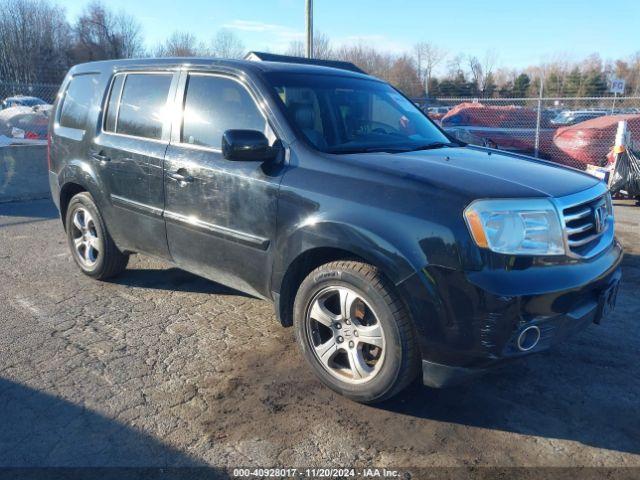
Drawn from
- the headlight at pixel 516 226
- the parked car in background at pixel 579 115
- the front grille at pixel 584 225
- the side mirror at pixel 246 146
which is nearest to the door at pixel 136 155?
the side mirror at pixel 246 146

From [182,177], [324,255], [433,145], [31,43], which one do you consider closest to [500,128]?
[433,145]

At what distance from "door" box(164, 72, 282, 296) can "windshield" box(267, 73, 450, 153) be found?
0.26 metres

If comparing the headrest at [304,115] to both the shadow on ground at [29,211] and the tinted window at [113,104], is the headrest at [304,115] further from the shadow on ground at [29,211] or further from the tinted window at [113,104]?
the shadow on ground at [29,211]

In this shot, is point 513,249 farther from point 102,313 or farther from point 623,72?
point 623,72

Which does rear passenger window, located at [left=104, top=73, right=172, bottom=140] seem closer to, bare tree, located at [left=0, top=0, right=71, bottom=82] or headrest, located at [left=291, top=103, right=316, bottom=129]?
headrest, located at [left=291, top=103, right=316, bottom=129]

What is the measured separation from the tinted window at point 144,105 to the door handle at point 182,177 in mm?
418

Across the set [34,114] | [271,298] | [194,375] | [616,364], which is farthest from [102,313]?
[34,114]

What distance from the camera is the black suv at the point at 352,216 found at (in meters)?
2.71

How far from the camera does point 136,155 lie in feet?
14.1

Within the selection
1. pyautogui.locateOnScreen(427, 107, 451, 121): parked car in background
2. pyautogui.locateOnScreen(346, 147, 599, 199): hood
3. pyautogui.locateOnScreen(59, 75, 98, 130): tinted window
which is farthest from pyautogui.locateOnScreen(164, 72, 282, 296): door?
pyautogui.locateOnScreen(427, 107, 451, 121): parked car in background

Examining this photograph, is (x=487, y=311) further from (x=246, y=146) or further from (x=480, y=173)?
(x=246, y=146)

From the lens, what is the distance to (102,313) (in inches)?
175

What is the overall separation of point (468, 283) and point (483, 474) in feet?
2.96

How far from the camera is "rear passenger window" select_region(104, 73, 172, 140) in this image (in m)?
4.26
